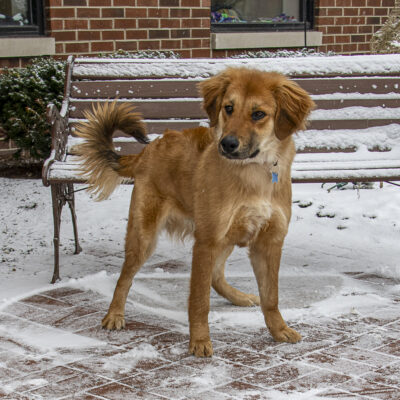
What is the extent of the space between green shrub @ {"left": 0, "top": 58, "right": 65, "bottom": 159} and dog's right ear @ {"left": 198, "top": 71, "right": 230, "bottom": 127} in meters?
3.90

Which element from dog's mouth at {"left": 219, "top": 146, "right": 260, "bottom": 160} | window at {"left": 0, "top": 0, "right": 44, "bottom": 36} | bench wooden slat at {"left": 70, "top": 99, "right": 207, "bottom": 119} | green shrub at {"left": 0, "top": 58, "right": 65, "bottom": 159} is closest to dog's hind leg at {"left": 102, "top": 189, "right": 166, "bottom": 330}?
dog's mouth at {"left": 219, "top": 146, "right": 260, "bottom": 160}

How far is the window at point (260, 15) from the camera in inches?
442

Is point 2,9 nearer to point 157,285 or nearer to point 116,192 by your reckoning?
point 116,192

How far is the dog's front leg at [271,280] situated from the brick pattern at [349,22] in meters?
8.57

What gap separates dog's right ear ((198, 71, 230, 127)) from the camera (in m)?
4.02

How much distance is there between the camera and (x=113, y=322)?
442 cm

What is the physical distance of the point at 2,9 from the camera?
8984mm

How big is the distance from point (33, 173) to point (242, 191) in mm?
5095

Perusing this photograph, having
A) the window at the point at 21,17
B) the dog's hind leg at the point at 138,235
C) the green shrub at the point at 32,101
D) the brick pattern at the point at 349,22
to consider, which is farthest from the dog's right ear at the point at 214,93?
the brick pattern at the point at 349,22

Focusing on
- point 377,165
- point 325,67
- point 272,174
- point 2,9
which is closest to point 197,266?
point 272,174

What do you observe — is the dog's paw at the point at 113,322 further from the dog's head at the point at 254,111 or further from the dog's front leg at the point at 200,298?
the dog's head at the point at 254,111

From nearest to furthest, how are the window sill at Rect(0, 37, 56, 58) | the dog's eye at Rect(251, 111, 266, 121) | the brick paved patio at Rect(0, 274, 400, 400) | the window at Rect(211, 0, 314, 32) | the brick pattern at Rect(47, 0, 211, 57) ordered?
the brick paved patio at Rect(0, 274, 400, 400)
the dog's eye at Rect(251, 111, 266, 121)
the window sill at Rect(0, 37, 56, 58)
the brick pattern at Rect(47, 0, 211, 57)
the window at Rect(211, 0, 314, 32)

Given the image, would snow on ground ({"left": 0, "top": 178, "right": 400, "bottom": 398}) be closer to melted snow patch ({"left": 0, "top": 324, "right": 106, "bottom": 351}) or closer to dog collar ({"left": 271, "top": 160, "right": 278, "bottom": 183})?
melted snow patch ({"left": 0, "top": 324, "right": 106, "bottom": 351})

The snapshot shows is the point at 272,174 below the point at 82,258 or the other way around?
the other way around
